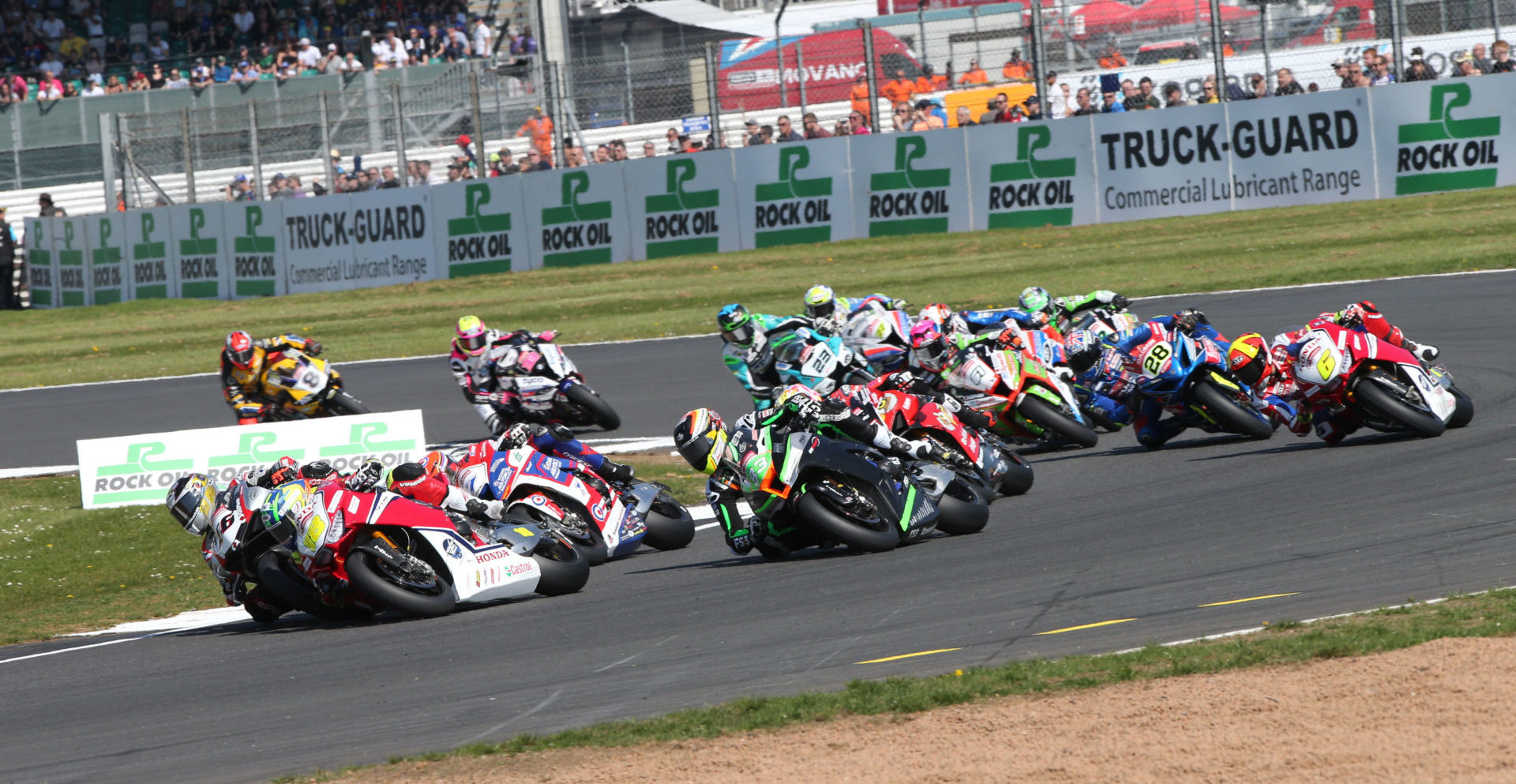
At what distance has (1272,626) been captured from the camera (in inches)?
271

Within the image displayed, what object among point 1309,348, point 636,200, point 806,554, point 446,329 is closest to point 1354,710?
point 806,554

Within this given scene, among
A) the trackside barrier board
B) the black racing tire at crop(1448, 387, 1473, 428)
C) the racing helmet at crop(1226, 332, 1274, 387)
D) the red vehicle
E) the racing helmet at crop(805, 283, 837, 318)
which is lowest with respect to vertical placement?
the black racing tire at crop(1448, 387, 1473, 428)

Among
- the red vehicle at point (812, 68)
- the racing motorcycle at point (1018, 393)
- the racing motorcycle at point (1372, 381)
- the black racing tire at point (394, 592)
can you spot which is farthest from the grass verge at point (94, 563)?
the red vehicle at point (812, 68)

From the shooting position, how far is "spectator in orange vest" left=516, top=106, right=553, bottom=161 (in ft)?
94.8

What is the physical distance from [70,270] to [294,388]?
2169 centimetres

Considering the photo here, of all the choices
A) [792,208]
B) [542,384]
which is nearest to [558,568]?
[542,384]

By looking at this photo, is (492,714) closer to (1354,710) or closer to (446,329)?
(1354,710)

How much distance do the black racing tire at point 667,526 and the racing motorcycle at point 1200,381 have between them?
3.67 m

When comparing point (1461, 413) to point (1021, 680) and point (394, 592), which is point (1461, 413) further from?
point (394, 592)

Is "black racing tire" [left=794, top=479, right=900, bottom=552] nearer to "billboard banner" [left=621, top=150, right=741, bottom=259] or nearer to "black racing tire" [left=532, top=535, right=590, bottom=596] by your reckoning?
"black racing tire" [left=532, top=535, right=590, bottom=596]

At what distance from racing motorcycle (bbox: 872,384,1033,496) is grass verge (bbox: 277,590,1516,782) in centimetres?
386

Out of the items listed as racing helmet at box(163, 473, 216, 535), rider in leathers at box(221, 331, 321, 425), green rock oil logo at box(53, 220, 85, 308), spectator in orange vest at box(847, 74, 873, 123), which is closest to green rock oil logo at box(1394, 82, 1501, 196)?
spectator in orange vest at box(847, 74, 873, 123)

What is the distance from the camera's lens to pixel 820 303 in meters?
13.9

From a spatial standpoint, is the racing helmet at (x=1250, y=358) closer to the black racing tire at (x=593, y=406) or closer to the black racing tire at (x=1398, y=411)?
the black racing tire at (x=1398, y=411)
